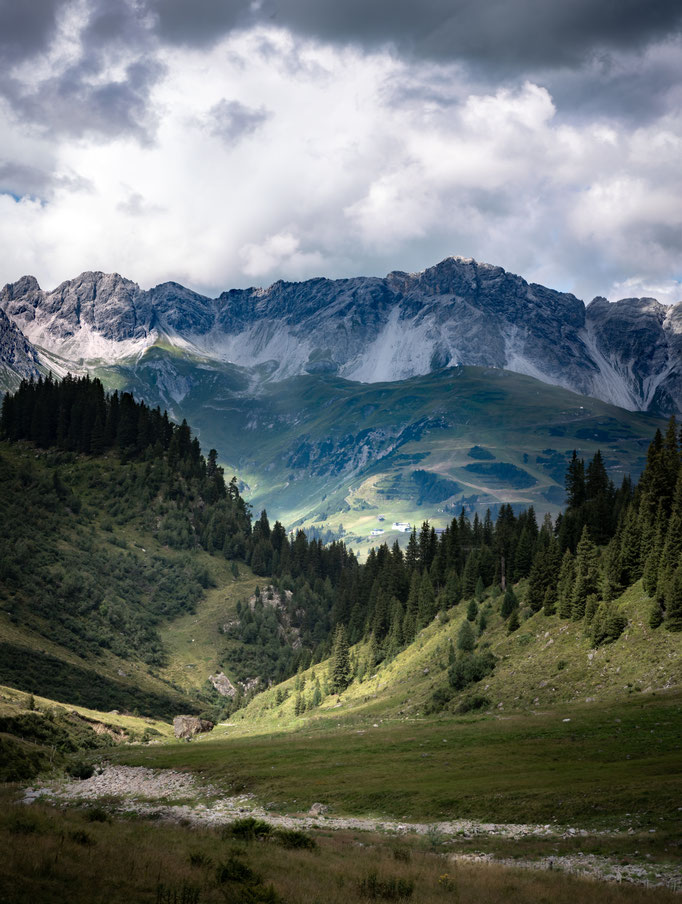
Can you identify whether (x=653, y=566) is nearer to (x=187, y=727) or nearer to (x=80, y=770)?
(x=80, y=770)

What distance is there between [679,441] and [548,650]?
47.4 meters

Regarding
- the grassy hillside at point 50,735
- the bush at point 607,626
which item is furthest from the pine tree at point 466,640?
the grassy hillside at point 50,735

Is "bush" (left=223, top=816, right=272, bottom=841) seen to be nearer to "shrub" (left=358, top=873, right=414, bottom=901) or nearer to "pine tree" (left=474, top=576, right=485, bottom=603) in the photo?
"shrub" (left=358, top=873, right=414, bottom=901)

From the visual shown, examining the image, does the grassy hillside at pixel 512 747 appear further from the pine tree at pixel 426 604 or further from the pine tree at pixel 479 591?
the pine tree at pixel 426 604

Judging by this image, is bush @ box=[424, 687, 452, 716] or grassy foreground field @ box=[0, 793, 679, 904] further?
bush @ box=[424, 687, 452, 716]

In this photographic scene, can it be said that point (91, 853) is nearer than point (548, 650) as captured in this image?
Yes

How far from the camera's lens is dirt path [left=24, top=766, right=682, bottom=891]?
1139 inches

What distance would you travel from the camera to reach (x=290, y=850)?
30.8m

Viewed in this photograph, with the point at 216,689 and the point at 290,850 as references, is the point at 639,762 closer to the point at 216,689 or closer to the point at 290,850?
the point at 290,850

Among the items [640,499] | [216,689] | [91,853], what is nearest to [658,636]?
[640,499]

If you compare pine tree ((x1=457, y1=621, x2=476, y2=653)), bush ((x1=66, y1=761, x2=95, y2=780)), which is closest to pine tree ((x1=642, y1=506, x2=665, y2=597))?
pine tree ((x1=457, y1=621, x2=476, y2=653))

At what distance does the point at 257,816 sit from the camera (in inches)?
1745

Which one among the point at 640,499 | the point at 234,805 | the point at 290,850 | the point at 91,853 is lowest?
the point at 234,805

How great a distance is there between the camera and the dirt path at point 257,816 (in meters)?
28.9
